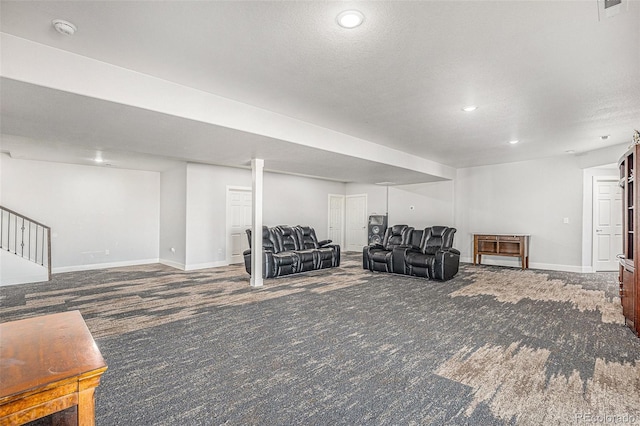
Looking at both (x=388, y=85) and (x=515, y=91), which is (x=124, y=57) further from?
(x=515, y=91)

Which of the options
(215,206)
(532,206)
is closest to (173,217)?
(215,206)

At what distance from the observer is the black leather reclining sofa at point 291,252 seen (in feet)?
20.3

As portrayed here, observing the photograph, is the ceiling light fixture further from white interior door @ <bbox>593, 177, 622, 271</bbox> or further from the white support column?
white interior door @ <bbox>593, 177, 622, 271</bbox>

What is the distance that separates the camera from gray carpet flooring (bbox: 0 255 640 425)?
202cm

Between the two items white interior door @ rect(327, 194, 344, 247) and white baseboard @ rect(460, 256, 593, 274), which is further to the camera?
white interior door @ rect(327, 194, 344, 247)

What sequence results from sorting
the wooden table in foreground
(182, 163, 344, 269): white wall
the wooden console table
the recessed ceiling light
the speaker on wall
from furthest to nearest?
the speaker on wall
(182, 163, 344, 269): white wall
the wooden console table
the recessed ceiling light
the wooden table in foreground

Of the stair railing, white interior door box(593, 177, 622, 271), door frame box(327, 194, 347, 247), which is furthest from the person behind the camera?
door frame box(327, 194, 347, 247)

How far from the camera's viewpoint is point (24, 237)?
262 inches

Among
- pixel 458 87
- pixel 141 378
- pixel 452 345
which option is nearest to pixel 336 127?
pixel 458 87

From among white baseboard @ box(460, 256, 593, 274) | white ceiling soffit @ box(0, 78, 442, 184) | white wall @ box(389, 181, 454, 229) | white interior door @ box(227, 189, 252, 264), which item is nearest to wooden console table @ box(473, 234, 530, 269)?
white baseboard @ box(460, 256, 593, 274)

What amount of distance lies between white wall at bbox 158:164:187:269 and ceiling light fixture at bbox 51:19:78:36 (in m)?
5.19

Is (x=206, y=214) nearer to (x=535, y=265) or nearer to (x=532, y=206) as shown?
(x=532, y=206)

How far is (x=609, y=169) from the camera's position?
6.84 metres

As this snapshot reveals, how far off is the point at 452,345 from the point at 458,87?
2.58 metres
